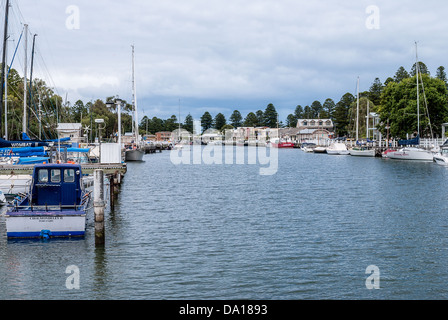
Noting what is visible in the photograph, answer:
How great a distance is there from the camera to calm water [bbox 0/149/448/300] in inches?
692

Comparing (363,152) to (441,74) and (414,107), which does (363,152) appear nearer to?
(414,107)

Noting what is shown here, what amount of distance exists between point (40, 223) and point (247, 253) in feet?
33.2

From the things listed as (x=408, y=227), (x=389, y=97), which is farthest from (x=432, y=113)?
(x=408, y=227)

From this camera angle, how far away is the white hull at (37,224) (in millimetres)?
23438

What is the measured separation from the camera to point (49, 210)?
2400cm

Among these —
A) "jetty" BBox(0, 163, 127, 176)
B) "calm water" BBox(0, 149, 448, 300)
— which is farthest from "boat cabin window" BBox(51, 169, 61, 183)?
"jetty" BBox(0, 163, 127, 176)

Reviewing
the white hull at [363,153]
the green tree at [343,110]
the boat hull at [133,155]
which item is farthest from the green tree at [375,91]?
the boat hull at [133,155]

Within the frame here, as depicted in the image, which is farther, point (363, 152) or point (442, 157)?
point (363, 152)

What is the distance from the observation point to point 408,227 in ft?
91.7

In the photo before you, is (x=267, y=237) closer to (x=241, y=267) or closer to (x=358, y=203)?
(x=241, y=267)

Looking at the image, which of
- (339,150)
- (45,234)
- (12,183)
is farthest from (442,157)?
(45,234)
